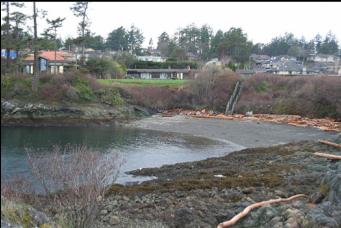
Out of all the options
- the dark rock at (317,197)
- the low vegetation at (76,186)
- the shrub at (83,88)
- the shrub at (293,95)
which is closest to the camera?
the low vegetation at (76,186)

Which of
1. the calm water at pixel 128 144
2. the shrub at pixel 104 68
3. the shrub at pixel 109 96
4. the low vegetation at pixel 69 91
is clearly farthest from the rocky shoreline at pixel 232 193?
the shrub at pixel 104 68

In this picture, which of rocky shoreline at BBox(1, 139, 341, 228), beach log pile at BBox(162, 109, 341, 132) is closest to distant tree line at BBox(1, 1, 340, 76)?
beach log pile at BBox(162, 109, 341, 132)

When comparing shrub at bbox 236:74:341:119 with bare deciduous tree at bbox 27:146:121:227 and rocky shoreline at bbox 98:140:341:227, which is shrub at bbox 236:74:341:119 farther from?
bare deciduous tree at bbox 27:146:121:227

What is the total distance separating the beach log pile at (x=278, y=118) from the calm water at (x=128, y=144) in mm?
12639

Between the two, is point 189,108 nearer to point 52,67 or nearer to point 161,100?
point 161,100

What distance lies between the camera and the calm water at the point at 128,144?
86.9 ft

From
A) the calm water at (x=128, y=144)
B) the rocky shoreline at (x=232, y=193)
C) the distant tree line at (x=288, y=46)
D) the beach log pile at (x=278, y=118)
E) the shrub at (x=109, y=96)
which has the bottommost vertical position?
the calm water at (x=128, y=144)

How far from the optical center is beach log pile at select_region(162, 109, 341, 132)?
42.7 meters

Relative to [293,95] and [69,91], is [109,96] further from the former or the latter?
[293,95]

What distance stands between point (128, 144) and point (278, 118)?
2196 cm

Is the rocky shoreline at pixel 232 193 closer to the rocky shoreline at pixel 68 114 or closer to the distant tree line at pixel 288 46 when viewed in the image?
the rocky shoreline at pixel 68 114

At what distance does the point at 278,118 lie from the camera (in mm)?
49031

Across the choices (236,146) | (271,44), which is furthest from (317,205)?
(271,44)

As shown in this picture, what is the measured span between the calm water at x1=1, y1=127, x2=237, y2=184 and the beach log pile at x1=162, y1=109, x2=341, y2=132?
1264 centimetres
